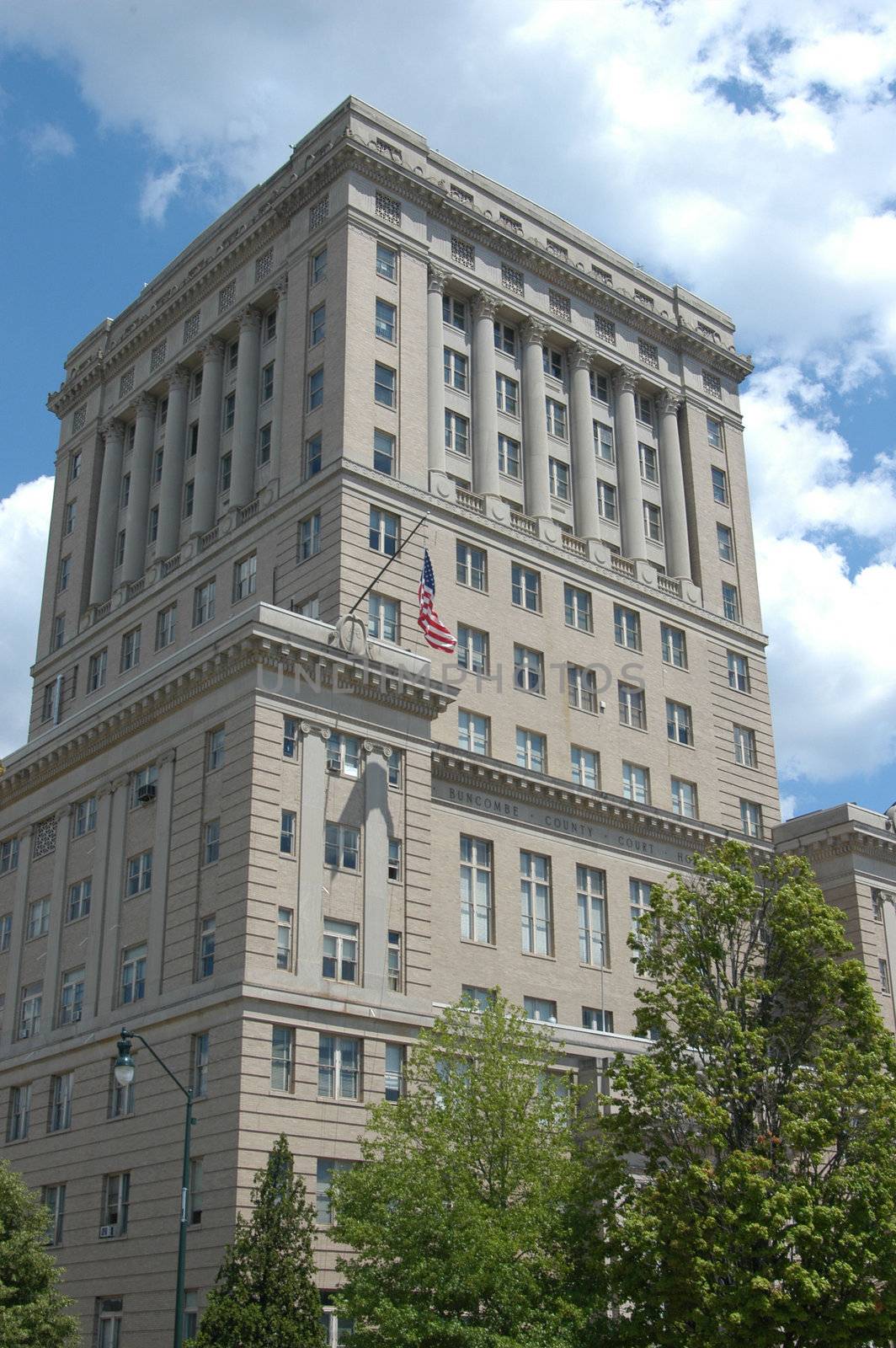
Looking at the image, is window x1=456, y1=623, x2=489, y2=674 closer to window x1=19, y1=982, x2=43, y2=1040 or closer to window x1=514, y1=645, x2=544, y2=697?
window x1=514, y1=645, x2=544, y2=697

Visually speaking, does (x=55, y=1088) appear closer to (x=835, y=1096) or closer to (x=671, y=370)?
(x=835, y=1096)

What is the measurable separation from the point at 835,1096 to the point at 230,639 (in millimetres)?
25097

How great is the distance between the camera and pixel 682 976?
125ft

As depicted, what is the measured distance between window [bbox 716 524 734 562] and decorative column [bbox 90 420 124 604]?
1179 inches

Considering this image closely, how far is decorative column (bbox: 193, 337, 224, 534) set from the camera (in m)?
70.0

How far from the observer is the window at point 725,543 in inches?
3027

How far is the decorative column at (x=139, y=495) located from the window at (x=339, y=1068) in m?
31.9

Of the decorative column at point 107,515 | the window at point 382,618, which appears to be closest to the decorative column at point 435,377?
the window at point 382,618

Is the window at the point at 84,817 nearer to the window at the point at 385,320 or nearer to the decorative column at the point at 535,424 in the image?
the window at the point at 385,320

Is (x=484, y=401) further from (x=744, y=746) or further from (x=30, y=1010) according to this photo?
(x=30, y=1010)

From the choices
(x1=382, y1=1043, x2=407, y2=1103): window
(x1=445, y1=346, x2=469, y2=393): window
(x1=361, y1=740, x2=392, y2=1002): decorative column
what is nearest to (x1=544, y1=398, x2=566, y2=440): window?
(x1=445, y1=346, x2=469, y2=393): window

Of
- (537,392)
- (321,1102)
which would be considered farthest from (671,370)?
(321,1102)

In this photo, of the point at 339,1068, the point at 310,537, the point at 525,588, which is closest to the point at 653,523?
the point at 525,588

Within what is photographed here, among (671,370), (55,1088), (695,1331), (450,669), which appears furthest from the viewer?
(671,370)
